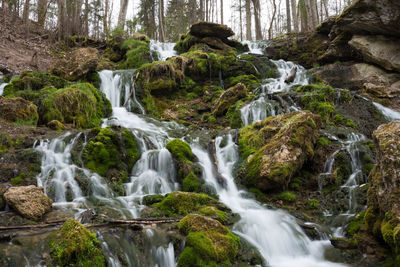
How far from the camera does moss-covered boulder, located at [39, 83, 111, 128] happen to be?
31.0 feet

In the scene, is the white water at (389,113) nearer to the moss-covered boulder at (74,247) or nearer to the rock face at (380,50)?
the rock face at (380,50)

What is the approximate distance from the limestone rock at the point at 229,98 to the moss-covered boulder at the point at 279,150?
373cm

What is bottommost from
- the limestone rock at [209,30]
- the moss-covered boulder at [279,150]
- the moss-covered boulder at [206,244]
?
the moss-covered boulder at [206,244]

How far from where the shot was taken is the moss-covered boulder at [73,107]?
944 cm

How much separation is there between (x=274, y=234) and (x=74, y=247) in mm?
3814

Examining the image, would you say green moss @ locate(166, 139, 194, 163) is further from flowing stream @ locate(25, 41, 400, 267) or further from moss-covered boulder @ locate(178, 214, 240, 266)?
moss-covered boulder @ locate(178, 214, 240, 266)

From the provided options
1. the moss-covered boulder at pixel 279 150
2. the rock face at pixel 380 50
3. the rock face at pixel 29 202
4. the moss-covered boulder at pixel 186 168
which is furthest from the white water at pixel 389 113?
the rock face at pixel 29 202

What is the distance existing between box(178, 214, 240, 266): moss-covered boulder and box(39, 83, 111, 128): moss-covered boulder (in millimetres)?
6595

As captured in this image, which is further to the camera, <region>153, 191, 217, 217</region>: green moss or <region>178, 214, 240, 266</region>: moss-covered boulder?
<region>153, 191, 217, 217</region>: green moss

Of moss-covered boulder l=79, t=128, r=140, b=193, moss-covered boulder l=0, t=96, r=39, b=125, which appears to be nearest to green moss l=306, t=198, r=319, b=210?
moss-covered boulder l=79, t=128, r=140, b=193

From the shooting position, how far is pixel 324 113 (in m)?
11.0

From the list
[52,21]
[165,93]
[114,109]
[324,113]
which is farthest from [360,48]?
[52,21]

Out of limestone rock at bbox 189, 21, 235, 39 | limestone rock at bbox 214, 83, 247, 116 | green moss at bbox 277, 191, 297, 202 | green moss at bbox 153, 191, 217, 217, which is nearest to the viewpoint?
green moss at bbox 153, 191, 217, 217

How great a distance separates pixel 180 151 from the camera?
828cm
